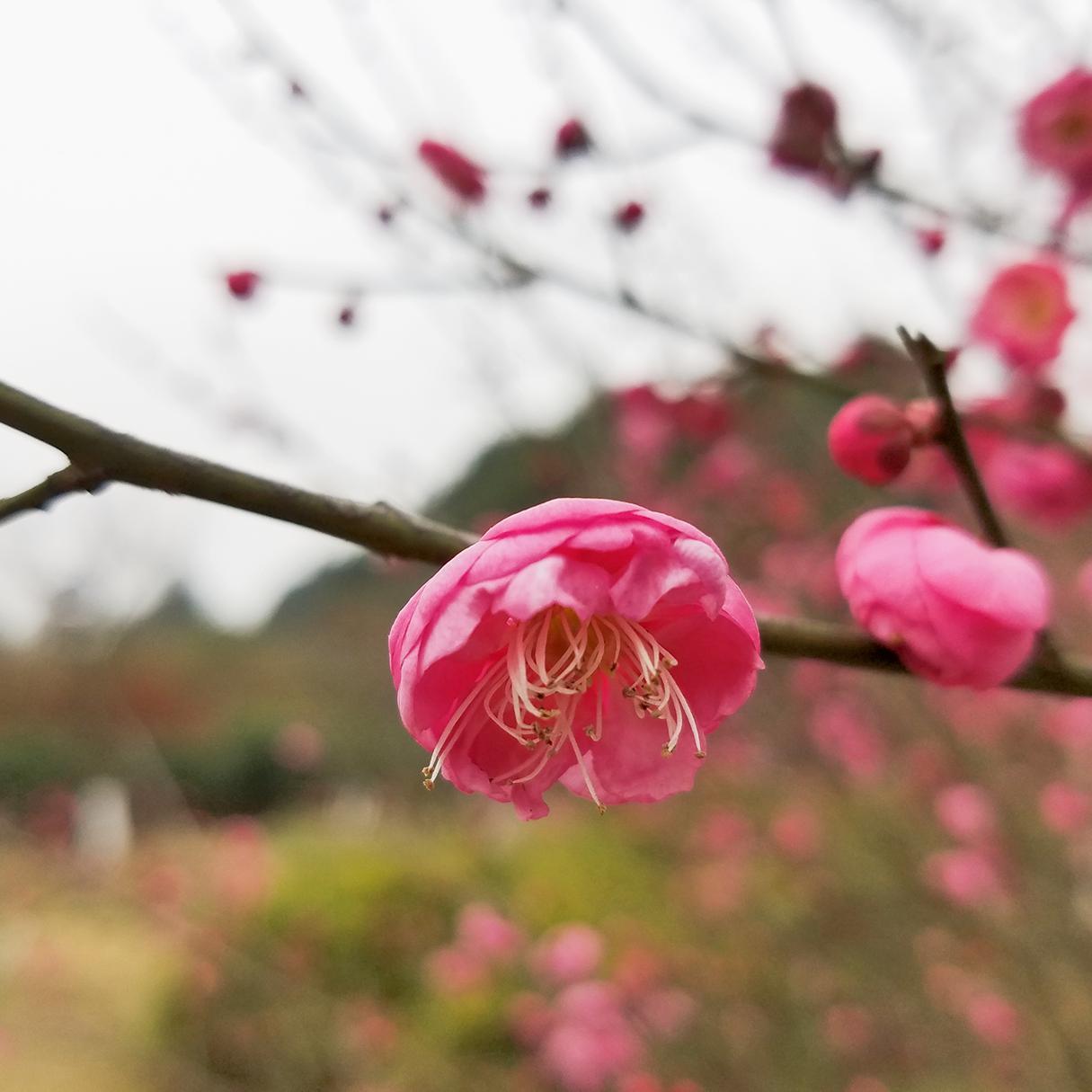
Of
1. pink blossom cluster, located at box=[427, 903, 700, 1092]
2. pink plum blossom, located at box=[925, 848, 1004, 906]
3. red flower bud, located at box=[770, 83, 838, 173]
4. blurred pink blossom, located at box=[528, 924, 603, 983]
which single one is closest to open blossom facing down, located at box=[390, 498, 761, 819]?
red flower bud, located at box=[770, 83, 838, 173]

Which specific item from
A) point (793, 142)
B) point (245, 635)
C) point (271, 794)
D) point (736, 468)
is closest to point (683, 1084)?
point (736, 468)

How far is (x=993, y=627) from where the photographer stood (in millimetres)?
426

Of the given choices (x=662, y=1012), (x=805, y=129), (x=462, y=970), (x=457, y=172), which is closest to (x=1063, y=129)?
(x=805, y=129)

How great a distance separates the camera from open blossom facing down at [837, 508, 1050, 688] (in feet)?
1.39

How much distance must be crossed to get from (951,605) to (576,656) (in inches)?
7.4

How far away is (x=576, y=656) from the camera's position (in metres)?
0.43

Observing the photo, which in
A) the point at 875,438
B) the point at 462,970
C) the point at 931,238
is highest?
the point at 875,438

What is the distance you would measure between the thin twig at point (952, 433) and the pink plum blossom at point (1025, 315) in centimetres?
80

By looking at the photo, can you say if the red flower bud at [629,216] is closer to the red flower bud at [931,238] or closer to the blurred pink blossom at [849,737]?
the red flower bud at [931,238]

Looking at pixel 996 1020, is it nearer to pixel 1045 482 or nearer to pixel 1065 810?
pixel 1065 810

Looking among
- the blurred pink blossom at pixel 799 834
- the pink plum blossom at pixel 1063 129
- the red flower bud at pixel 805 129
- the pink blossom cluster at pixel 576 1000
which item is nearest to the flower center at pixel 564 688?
the red flower bud at pixel 805 129

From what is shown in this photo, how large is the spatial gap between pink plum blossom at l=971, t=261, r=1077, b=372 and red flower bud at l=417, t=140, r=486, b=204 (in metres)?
0.74

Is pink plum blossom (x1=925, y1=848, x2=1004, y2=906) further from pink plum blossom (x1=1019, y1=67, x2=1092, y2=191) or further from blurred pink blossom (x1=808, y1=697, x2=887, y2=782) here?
pink plum blossom (x1=1019, y1=67, x2=1092, y2=191)

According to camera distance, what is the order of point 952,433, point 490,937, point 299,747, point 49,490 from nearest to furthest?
point 49,490, point 952,433, point 490,937, point 299,747
